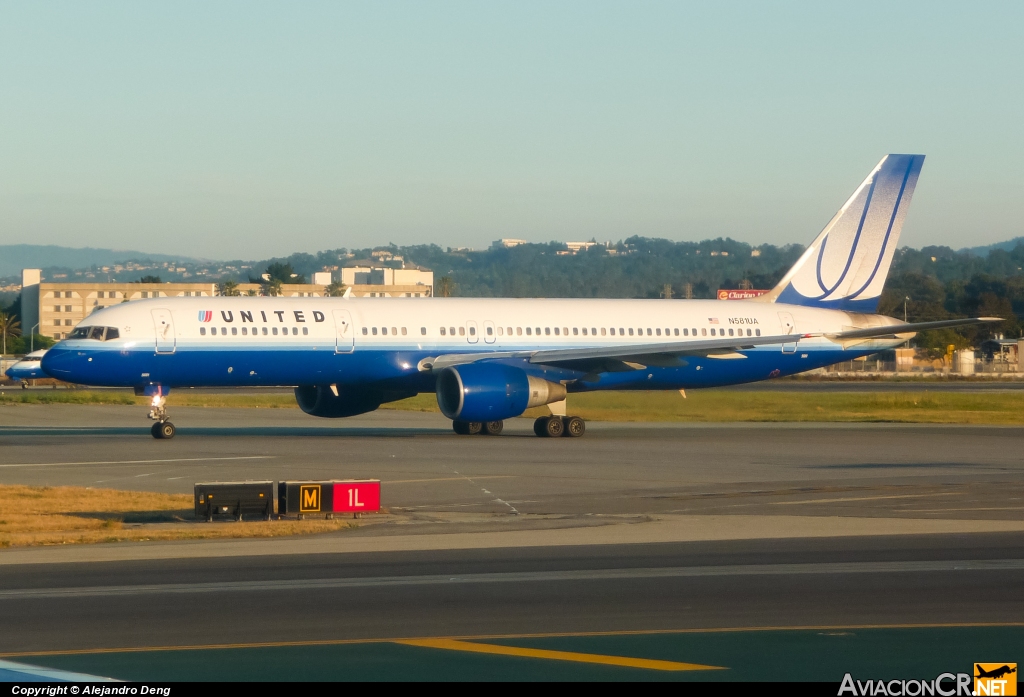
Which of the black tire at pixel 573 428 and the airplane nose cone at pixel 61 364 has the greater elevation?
the airplane nose cone at pixel 61 364

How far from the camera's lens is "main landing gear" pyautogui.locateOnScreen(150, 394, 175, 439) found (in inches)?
1432

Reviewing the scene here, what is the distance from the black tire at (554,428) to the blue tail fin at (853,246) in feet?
36.7

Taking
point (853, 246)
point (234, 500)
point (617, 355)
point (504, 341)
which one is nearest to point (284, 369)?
point (504, 341)

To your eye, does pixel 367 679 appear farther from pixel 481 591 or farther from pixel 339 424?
pixel 339 424

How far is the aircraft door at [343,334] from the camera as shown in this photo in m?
38.1

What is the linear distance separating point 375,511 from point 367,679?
36.9ft

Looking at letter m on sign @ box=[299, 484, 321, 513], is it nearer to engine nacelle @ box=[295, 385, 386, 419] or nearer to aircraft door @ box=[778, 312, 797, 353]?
engine nacelle @ box=[295, 385, 386, 419]

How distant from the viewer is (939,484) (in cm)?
2459

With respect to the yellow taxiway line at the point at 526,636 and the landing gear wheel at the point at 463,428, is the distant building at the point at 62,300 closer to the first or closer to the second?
the landing gear wheel at the point at 463,428

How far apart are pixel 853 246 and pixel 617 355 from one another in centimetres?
1253

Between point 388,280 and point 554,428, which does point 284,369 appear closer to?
point 554,428

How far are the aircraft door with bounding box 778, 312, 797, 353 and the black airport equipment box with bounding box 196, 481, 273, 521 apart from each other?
27.4m

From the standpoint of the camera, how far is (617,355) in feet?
127

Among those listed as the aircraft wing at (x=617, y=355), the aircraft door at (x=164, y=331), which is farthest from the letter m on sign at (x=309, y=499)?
the aircraft wing at (x=617, y=355)
